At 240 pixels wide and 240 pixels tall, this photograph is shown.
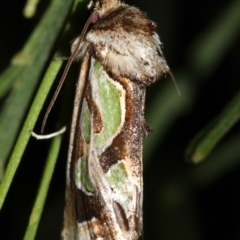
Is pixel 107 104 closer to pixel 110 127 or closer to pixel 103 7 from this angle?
pixel 110 127

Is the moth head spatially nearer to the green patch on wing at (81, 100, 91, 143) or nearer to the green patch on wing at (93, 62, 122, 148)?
the green patch on wing at (93, 62, 122, 148)

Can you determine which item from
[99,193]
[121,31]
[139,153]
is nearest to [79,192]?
[99,193]

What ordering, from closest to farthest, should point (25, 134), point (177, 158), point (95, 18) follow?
point (25, 134)
point (95, 18)
point (177, 158)

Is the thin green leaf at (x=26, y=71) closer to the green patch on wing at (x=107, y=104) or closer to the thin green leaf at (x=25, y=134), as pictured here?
the thin green leaf at (x=25, y=134)

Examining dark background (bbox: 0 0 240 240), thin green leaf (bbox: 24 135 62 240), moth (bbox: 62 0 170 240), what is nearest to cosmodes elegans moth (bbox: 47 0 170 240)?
moth (bbox: 62 0 170 240)

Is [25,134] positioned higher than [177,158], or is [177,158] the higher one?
[25,134]

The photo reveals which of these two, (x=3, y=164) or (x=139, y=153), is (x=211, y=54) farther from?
(x=3, y=164)

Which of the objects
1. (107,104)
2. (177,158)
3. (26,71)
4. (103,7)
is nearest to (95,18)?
(103,7)

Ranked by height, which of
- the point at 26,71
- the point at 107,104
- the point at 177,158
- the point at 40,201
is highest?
the point at 26,71
